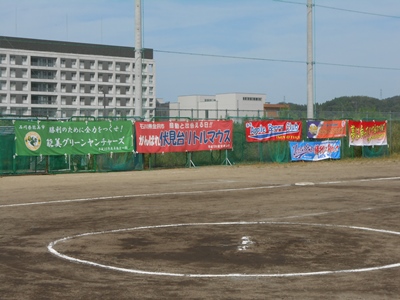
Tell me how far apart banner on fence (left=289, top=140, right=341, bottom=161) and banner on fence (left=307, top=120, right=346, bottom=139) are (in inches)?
16.8

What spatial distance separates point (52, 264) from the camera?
983 centimetres

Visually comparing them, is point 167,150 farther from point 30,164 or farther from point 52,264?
point 52,264

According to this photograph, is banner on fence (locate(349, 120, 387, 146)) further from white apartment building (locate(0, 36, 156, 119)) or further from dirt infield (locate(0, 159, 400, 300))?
white apartment building (locate(0, 36, 156, 119))

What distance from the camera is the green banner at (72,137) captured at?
29.7m

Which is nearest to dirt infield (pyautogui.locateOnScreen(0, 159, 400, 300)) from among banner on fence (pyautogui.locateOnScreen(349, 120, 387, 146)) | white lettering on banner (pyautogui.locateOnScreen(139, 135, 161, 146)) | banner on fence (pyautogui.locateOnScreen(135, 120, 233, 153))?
white lettering on banner (pyautogui.locateOnScreen(139, 135, 161, 146))

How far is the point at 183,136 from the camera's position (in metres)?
34.6

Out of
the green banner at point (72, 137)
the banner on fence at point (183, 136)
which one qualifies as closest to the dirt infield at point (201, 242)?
the green banner at point (72, 137)

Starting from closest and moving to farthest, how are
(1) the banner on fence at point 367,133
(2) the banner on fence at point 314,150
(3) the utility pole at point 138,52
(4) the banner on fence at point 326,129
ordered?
(3) the utility pole at point 138,52 → (2) the banner on fence at point 314,150 → (4) the banner on fence at point 326,129 → (1) the banner on fence at point 367,133

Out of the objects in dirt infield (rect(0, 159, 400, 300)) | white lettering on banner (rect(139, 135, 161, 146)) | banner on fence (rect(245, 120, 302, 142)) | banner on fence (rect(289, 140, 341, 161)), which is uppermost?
banner on fence (rect(245, 120, 302, 142))

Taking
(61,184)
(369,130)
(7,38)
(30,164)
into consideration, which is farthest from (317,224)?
(7,38)

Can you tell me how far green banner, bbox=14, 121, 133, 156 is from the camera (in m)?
29.7

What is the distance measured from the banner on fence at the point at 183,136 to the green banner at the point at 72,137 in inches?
34.7

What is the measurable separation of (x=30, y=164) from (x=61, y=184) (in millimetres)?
5974

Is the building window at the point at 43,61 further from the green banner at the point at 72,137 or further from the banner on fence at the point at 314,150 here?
the green banner at the point at 72,137
